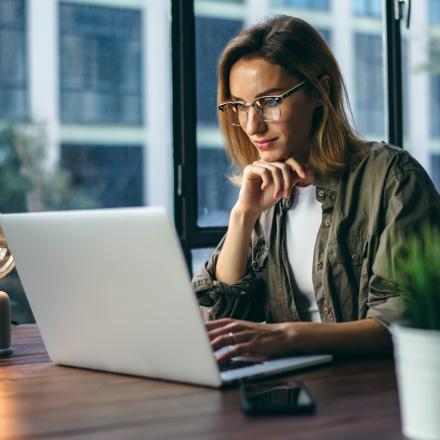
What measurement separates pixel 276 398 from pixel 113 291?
0.31 metres

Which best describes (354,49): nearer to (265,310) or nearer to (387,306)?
(265,310)

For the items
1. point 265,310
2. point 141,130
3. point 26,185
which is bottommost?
point 265,310

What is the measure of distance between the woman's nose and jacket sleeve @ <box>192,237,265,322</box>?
32 centimetres

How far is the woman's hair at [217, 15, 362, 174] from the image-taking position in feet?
5.99

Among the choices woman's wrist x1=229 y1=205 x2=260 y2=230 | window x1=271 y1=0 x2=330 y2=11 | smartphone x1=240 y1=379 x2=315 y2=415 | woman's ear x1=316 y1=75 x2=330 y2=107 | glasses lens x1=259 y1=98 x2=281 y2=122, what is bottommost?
smartphone x1=240 y1=379 x2=315 y2=415

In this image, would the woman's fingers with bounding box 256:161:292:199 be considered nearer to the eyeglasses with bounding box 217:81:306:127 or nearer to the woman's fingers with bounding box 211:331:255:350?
the eyeglasses with bounding box 217:81:306:127

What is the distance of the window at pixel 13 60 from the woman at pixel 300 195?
1238 mm

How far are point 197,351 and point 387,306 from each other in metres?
0.54

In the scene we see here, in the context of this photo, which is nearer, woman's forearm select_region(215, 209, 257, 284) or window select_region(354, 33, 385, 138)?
woman's forearm select_region(215, 209, 257, 284)

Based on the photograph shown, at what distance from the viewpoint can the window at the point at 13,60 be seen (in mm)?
2838

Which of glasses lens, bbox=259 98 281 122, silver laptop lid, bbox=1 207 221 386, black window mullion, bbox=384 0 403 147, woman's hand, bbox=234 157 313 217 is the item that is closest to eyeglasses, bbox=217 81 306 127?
glasses lens, bbox=259 98 281 122

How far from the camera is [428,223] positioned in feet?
5.30

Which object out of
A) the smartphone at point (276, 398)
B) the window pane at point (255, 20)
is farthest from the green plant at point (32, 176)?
the smartphone at point (276, 398)

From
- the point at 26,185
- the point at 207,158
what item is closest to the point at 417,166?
the point at 207,158
